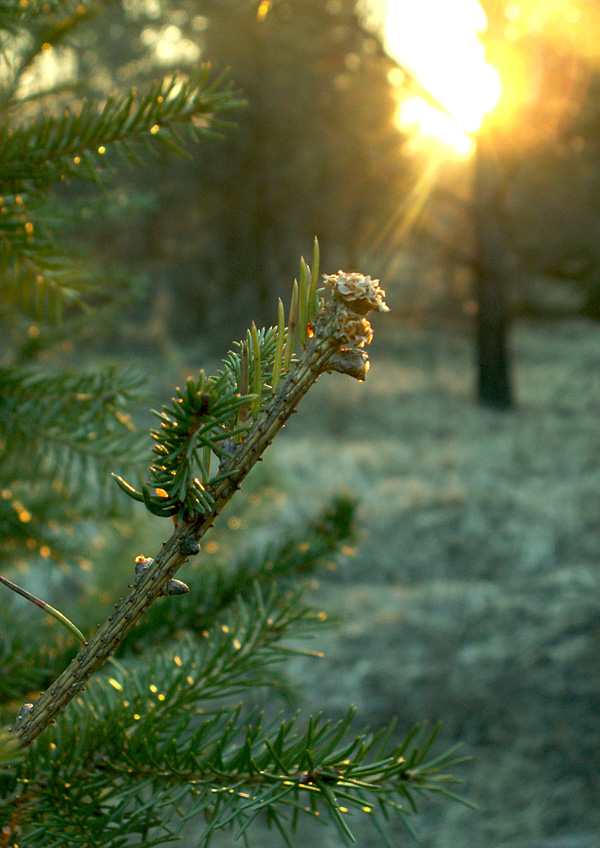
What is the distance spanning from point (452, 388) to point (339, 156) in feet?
8.00

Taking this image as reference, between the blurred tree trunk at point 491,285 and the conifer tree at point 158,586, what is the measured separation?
14.0 ft

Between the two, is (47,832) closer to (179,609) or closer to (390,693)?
(179,609)

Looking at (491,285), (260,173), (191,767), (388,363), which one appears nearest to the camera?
(191,767)

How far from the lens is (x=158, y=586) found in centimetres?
24

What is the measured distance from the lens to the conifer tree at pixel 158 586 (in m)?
0.23

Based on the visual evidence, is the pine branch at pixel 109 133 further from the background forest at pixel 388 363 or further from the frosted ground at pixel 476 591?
the frosted ground at pixel 476 591

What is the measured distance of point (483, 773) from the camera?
1003mm

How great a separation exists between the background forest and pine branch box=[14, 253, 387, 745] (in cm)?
27

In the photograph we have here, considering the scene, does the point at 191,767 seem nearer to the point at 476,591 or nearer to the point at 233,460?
the point at 233,460

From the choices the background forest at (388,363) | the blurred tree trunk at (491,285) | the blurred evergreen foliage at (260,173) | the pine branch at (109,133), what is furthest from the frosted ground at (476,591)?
the blurred evergreen foliage at (260,173)

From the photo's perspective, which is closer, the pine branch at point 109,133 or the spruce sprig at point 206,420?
the spruce sprig at point 206,420

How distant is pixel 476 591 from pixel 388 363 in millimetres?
4260

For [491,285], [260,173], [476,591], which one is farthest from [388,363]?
[476,591]

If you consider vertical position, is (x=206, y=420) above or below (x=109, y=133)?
below
